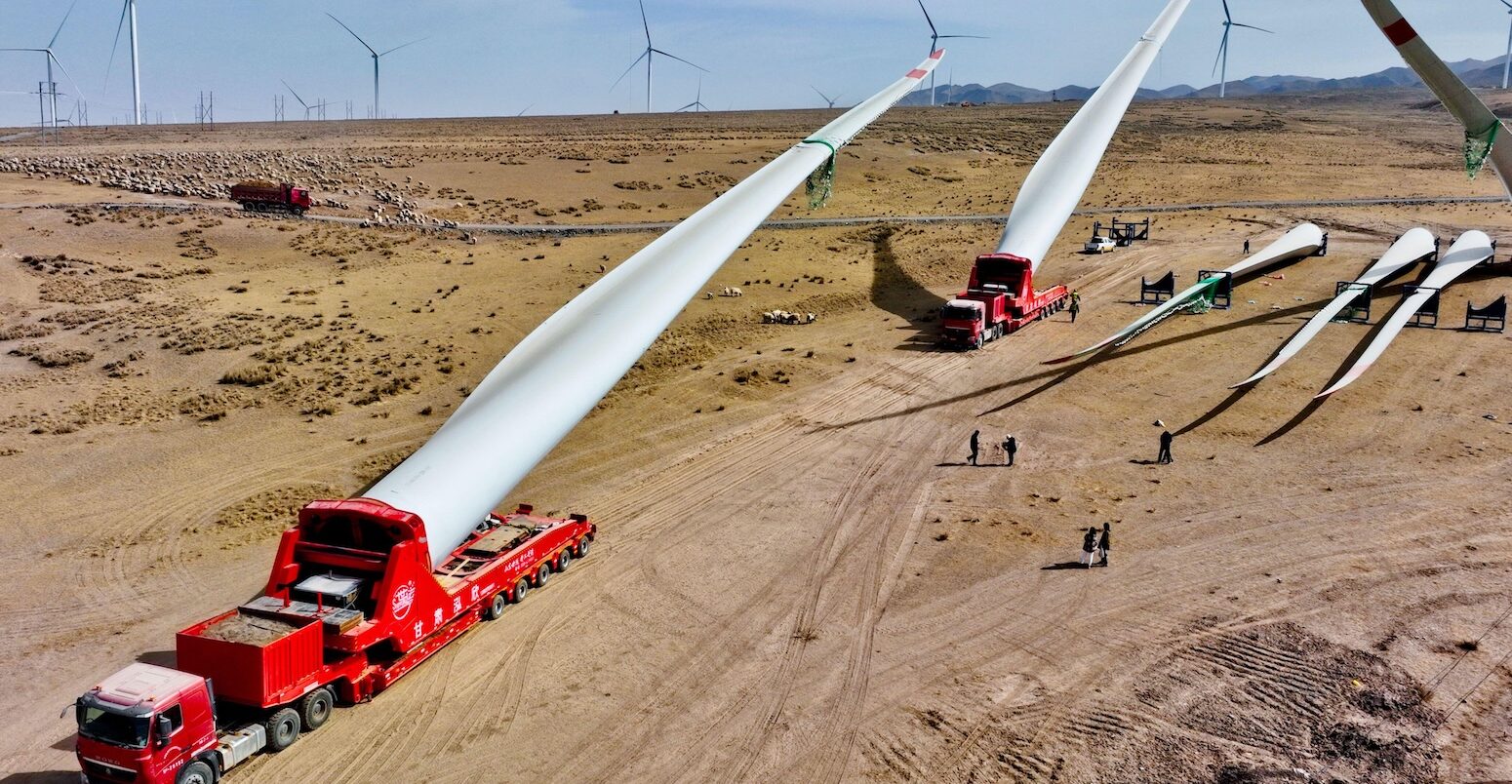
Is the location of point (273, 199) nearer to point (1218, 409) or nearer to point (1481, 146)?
point (1218, 409)

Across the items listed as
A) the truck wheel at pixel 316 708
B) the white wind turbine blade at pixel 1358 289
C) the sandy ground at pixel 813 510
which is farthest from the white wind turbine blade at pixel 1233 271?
the truck wheel at pixel 316 708

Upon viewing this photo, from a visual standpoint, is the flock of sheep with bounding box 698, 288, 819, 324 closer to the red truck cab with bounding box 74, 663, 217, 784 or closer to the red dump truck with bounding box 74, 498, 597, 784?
the red dump truck with bounding box 74, 498, 597, 784

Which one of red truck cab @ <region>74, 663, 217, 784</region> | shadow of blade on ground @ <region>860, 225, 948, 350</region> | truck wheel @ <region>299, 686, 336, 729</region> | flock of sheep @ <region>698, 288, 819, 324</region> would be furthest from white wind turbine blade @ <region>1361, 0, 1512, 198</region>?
red truck cab @ <region>74, 663, 217, 784</region>

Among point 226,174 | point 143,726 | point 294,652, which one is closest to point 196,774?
point 143,726

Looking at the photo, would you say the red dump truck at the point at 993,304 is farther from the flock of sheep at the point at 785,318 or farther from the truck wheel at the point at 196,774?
the truck wheel at the point at 196,774

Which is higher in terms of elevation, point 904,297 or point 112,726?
point 904,297

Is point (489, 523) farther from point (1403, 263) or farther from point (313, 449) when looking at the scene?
point (1403, 263)
